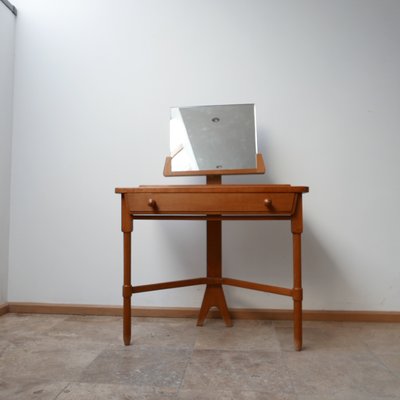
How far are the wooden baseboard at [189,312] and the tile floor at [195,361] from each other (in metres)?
0.06

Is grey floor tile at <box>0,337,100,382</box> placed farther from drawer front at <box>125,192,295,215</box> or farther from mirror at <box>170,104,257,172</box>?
mirror at <box>170,104,257,172</box>

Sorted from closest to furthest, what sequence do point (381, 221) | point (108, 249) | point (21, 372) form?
1. point (21, 372)
2. point (381, 221)
3. point (108, 249)

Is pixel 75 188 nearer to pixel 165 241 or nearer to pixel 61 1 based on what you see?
pixel 165 241

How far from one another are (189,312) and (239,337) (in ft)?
1.31

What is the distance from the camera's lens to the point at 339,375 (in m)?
1.22

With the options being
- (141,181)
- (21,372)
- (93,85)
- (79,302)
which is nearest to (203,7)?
(93,85)

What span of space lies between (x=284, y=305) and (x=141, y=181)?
1058 millimetres

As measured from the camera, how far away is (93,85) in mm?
2061

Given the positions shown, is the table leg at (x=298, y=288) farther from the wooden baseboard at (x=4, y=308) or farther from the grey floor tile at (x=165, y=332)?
the wooden baseboard at (x=4, y=308)

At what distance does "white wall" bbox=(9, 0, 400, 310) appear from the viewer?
1.90m

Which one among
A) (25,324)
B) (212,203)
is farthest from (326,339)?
(25,324)

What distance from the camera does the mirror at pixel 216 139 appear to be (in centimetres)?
179

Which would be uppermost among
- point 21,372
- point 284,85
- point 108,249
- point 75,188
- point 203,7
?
point 203,7

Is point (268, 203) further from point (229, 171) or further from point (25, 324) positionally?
point (25, 324)
